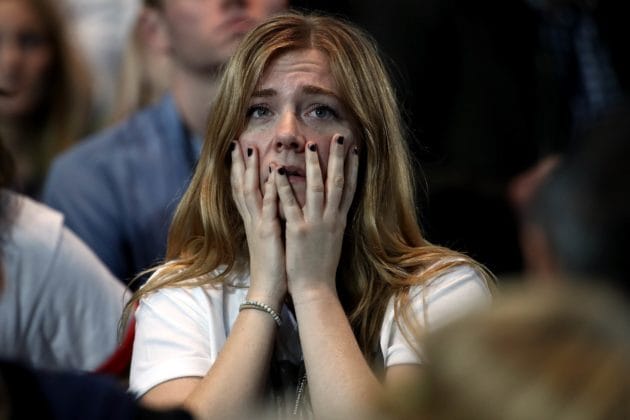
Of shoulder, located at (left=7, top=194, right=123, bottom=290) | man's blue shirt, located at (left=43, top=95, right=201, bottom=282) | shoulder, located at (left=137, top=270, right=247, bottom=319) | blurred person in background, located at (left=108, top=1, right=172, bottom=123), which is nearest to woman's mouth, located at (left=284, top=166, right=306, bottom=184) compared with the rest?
shoulder, located at (left=137, top=270, right=247, bottom=319)

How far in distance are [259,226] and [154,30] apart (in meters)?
1.92

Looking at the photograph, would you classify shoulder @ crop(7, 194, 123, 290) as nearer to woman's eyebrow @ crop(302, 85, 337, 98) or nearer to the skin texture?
the skin texture

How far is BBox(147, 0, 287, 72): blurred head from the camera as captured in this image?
4242 millimetres

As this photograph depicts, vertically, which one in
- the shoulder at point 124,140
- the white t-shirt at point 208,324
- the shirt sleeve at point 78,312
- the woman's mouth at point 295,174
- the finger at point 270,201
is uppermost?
the woman's mouth at point 295,174

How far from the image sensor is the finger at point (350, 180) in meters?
2.99

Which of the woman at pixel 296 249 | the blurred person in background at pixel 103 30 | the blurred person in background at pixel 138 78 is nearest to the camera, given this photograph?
the woman at pixel 296 249

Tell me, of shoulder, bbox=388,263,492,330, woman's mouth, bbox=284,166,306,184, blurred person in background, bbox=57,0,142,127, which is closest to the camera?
shoulder, bbox=388,263,492,330

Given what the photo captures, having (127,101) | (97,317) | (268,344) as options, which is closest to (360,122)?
(268,344)

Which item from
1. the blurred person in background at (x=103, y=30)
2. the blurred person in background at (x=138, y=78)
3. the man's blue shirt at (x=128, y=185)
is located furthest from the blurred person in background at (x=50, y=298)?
the blurred person in background at (x=103, y=30)

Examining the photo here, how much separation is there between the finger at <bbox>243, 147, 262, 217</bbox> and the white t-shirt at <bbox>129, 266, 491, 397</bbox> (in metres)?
0.18

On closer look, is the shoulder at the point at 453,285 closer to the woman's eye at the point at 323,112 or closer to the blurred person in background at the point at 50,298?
the woman's eye at the point at 323,112

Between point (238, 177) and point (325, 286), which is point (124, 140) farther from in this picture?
point (325, 286)

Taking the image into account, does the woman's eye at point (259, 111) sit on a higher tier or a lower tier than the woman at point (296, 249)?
higher

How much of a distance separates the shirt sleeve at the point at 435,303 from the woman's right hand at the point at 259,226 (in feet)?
0.78
